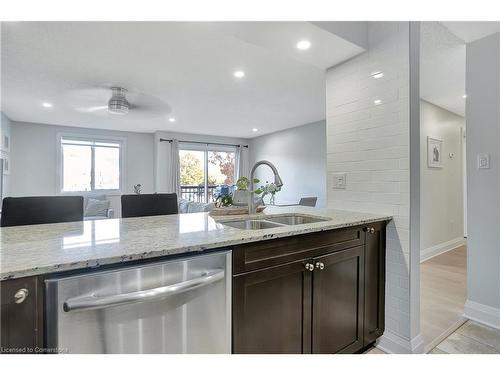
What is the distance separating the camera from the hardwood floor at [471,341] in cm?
170

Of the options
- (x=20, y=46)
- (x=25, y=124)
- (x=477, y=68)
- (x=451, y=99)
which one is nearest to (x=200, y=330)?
(x=477, y=68)

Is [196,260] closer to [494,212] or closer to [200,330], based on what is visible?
[200,330]

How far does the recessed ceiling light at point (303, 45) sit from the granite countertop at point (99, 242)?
1.26 meters

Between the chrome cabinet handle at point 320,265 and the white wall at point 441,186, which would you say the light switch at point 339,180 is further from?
the white wall at point 441,186

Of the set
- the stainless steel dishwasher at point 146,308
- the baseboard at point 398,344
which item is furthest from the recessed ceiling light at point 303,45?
the baseboard at point 398,344

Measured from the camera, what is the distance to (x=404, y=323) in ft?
5.45

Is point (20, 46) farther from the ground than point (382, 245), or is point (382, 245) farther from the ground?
point (20, 46)

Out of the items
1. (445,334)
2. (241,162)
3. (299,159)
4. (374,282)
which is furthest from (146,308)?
(241,162)

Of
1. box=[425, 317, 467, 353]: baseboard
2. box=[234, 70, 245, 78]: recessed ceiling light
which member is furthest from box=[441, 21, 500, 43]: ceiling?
box=[425, 317, 467, 353]: baseboard

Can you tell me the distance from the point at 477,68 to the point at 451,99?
190 cm

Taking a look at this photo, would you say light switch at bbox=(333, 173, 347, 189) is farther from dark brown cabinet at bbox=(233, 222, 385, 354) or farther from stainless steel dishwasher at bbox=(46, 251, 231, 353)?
stainless steel dishwasher at bbox=(46, 251, 231, 353)

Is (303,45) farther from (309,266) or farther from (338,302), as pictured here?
(338,302)

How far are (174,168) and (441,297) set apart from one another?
18.9 ft

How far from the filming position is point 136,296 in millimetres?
833
